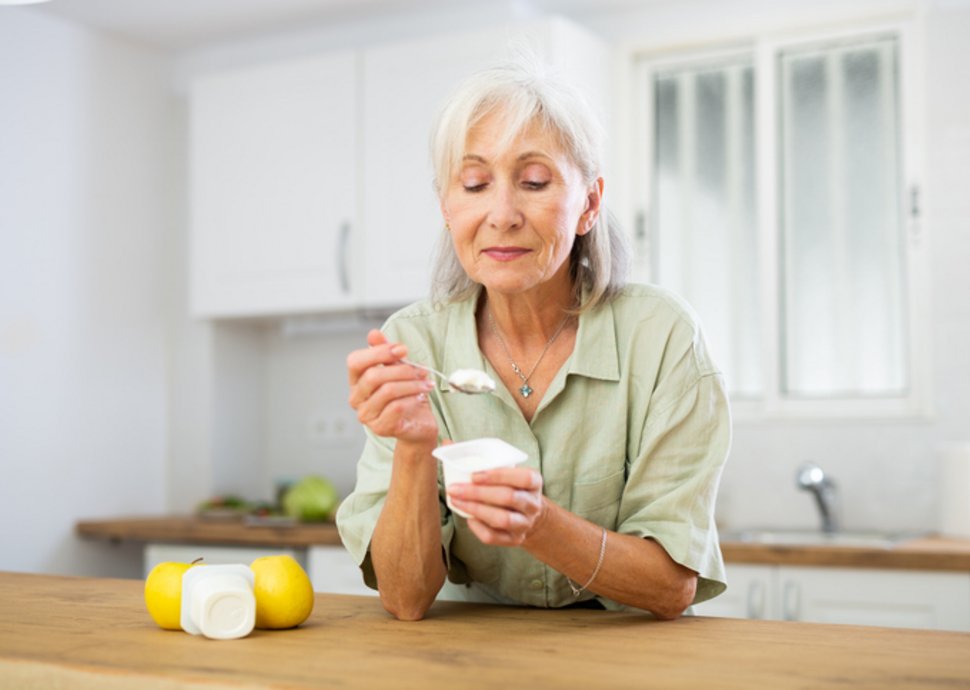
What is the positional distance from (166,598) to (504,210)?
0.64 m

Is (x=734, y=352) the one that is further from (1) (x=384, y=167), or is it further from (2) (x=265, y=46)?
(2) (x=265, y=46)

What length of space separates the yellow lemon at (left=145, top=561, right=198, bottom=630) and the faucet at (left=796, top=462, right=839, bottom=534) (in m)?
2.14

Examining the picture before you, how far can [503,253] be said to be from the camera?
5.29 feet

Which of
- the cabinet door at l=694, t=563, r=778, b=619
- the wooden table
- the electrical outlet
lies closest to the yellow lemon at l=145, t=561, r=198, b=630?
the wooden table

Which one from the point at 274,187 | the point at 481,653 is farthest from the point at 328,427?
the point at 481,653

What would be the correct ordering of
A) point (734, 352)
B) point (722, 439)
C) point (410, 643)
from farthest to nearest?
point (734, 352) < point (722, 439) < point (410, 643)

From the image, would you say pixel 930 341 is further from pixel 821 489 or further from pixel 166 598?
pixel 166 598

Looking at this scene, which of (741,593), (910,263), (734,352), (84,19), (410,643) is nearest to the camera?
(410,643)

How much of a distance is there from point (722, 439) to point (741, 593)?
1.41 metres

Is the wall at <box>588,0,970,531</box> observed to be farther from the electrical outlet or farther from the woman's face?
the woman's face

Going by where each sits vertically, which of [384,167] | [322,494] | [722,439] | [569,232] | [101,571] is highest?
[384,167]

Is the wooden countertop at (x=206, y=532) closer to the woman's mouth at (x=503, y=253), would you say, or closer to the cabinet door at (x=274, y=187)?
the cabinet door at (x=274, y=187)

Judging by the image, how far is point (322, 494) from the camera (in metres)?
3.59

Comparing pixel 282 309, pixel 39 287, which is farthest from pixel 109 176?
pixel 282 309
